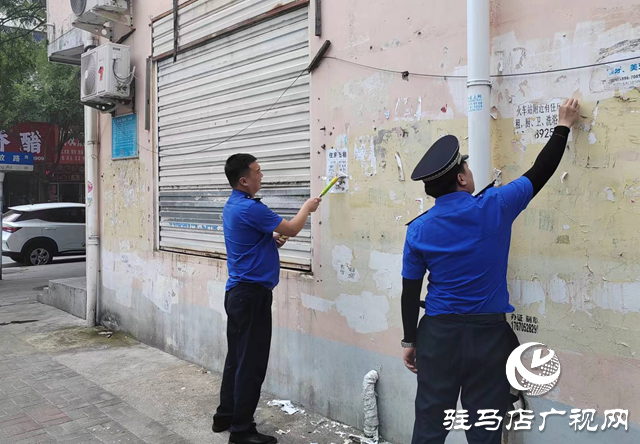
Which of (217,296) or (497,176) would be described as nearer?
(497,176)

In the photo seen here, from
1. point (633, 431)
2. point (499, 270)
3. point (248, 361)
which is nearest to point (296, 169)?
point (248, 361)

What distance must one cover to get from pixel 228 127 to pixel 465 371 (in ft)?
11.6

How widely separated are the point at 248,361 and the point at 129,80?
13.8 feet

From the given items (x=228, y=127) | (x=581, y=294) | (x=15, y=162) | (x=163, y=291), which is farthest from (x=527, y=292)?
(x=15, y=162)

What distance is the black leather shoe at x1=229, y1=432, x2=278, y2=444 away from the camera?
12.2 feet

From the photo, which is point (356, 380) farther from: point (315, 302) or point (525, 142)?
point (525, 142)

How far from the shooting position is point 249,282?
12.5 ft

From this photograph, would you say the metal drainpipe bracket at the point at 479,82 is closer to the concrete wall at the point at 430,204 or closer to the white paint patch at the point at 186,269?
the concrete wall at the point at 430,204

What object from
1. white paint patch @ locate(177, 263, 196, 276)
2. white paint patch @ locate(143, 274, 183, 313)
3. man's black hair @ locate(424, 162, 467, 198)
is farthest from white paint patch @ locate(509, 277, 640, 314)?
white paint patch @ locate(143, 274, 183, 313)

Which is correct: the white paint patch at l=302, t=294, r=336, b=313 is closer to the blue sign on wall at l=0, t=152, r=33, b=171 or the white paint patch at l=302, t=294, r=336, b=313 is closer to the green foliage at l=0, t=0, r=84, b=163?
the blue sign on wall at l=0, t=152, r=33, b=171

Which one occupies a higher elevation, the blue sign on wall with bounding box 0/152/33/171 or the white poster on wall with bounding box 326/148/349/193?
the blue sign on wall with bounding box 0/152/33/171

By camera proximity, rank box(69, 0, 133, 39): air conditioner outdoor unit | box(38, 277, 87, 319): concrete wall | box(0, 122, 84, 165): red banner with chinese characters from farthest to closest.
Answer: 1. box(0, 122, 84, 165): red banner with chinese characters
2. box(38, 277, 87, 319): concrete wall
3. box(69, 0, 133, 39): air conditioner outdoor unit

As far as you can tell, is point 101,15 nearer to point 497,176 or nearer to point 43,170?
point 497,176

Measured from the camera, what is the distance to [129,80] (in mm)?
6512
